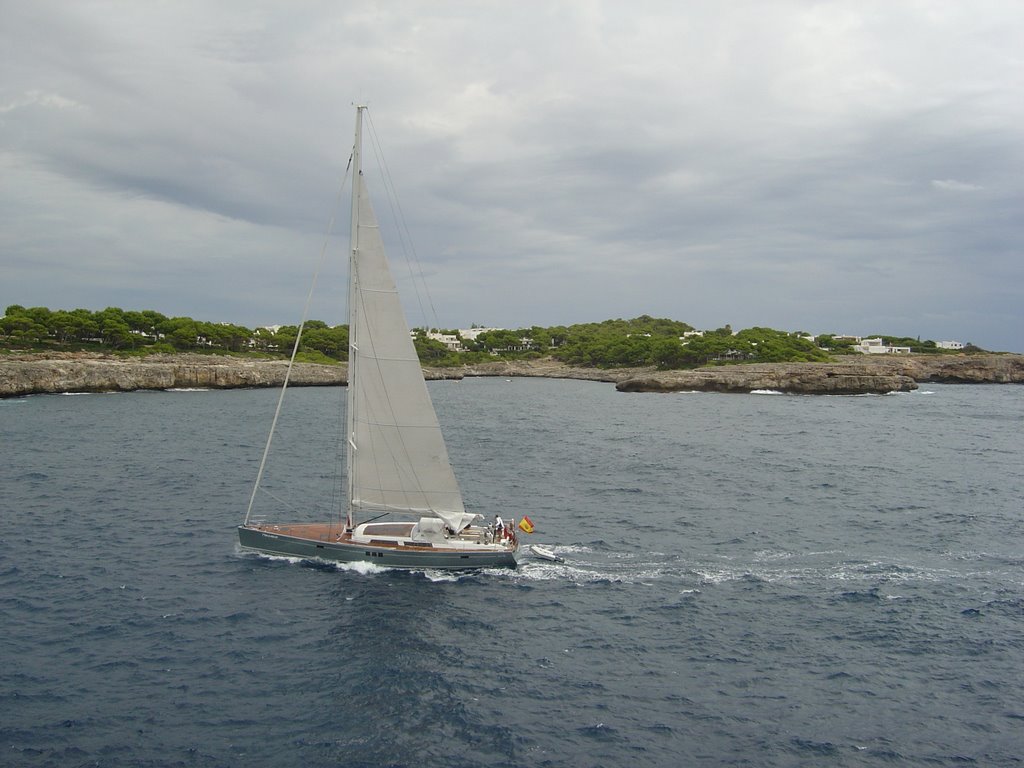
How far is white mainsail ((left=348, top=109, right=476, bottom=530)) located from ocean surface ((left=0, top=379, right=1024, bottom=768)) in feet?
11.2

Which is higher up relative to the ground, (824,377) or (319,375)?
(824,377)

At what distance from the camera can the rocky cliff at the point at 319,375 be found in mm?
106588

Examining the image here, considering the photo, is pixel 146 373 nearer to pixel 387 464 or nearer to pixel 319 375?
pixel 319 375

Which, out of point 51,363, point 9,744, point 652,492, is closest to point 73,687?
point 9,744

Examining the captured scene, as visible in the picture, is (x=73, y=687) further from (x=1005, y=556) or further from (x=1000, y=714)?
(x=1005, y=556)

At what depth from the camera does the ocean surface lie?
61.5ft

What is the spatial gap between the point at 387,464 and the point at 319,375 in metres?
120

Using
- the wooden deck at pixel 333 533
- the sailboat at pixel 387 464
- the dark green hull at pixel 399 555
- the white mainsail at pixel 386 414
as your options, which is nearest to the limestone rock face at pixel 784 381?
the sailboat at pixel 387 464

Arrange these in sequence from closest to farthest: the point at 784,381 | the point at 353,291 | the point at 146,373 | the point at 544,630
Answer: the point at 544,630 < the point at 353,291 < the point at 146,373 < the point at 784,381

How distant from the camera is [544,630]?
25.3 m

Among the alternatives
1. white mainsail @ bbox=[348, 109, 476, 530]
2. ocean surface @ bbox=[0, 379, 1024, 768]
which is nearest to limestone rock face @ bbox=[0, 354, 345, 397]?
ocean surface @ bbox=[0, 379, 1024, 768]

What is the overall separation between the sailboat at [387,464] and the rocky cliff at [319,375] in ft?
307

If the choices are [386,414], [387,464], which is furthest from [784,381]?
[386,414]

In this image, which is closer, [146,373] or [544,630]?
[544,630]
